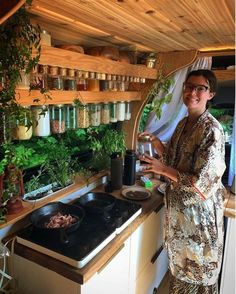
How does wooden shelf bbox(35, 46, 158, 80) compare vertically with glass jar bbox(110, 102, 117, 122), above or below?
above

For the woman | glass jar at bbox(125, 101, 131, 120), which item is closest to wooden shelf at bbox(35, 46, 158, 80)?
glass jar at bbox(125, 101, 131, 120)

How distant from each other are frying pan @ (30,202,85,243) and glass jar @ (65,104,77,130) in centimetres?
43

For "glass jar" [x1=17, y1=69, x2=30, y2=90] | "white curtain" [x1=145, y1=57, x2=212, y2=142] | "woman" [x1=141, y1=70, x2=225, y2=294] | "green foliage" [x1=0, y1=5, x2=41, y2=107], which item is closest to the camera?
"green foliage" [x1=0, y1=5, x2=41, y2=107]

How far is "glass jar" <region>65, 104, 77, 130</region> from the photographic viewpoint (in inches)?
54.2

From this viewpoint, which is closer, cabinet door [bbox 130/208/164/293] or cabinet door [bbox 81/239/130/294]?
cabinet door [bbox 81/239/130/294]

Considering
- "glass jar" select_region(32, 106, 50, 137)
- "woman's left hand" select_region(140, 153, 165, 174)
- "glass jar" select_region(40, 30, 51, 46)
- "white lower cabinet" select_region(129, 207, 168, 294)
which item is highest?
"glass jar" select_region(40, 30, 51, 46)

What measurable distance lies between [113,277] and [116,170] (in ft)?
2.40

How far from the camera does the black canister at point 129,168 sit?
1878 millimetres

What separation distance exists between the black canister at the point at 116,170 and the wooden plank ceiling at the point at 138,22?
754 millimetres

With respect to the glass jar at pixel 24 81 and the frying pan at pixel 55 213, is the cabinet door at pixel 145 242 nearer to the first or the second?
the frying pan at pixel 55 213

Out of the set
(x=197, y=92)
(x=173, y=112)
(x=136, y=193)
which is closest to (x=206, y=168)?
(x=197, y=92)

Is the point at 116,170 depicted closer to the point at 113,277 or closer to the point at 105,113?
the point at 105,113

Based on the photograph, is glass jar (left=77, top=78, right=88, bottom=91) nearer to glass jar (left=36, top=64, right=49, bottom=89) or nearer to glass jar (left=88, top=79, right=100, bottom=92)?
glass jar (left=88, top=79, right=100, bottom=92)

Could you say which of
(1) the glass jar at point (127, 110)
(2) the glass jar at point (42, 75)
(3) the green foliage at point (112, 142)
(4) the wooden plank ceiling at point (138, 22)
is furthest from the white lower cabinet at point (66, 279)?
(4) the wooden plank ceiling at point (138, 22)
